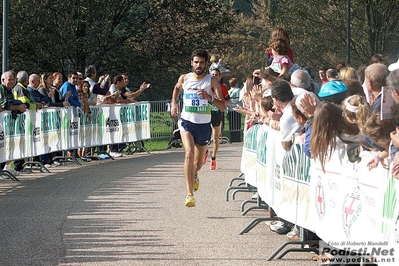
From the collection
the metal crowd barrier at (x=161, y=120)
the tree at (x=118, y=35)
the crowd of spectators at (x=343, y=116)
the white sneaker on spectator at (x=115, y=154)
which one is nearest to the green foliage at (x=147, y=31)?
the tree at (x=118, y=35)

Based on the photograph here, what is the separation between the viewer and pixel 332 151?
8.57 m

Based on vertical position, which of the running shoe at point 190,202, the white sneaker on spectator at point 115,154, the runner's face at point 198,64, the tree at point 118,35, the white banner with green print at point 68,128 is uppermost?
the tree at point 118,35

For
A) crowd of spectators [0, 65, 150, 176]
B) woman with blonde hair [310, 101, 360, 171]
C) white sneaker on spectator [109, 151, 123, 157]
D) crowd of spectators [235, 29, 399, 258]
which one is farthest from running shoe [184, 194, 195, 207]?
white sneaker on spectator [109, 151, 123, 157]

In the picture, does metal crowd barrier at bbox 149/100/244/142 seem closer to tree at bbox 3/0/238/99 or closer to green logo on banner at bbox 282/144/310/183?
tree at bbox 3/0/238/99

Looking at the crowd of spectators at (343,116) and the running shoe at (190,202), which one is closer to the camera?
the crowd of spectators at (343,116)

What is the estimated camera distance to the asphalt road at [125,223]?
976 centimetres

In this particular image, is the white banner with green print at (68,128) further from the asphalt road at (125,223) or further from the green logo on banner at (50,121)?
the asphalt road at (125,223)

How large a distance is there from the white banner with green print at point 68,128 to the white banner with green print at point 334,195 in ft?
22.9

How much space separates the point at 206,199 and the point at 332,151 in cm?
647

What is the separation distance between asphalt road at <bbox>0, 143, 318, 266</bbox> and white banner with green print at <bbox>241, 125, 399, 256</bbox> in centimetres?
54

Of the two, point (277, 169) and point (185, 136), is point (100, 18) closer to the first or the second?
point (185, 136)

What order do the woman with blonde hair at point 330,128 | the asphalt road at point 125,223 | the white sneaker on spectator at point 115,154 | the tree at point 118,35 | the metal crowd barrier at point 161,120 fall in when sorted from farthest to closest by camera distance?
the tree at point 118,35 < the metal crowd barrier at point 161,120 < the white sneaker on spectator at point 115,154 < the asphalt road at point 125,223 < the woman with blonde hair at point 330,128

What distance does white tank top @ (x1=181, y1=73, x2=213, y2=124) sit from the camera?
1395cm

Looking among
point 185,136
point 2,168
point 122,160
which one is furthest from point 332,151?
point 122,160
